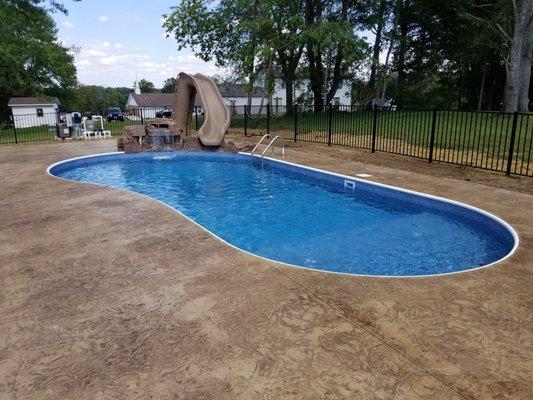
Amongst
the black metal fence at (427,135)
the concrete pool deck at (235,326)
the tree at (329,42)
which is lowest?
the concrete pool deck at (235,326)

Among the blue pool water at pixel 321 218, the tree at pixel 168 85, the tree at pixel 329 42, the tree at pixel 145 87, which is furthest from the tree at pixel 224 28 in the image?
the tree at pixel 145 87

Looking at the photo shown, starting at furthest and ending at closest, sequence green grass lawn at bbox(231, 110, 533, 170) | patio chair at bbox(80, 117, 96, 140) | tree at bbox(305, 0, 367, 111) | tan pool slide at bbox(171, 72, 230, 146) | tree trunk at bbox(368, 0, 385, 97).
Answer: tree trunk at bbox(368, 0, 385, 97), tree at bbox(305, 0, 367, 111), patio chair at bbox(80, 117, 96, 140), tan pool slide at bbox(171, 72, 230, 146), green grass lawn at bbox(231, 110, 533, 170)

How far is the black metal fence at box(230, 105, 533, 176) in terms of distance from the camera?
916 centimetres

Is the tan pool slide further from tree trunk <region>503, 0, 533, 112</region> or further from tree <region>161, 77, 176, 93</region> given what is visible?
tree <region>161, 77, 176, 93</region>

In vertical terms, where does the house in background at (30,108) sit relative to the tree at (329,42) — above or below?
below

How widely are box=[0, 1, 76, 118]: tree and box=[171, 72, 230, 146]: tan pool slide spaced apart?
15.2m

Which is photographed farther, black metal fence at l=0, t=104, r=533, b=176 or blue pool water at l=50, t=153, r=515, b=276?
black metal fence at l=0, t=104, r=533, b=176

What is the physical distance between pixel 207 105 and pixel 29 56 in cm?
2630

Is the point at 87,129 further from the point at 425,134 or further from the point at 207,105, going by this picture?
the point at 425,134

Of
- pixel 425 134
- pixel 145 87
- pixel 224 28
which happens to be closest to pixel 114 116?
pixel 224 28

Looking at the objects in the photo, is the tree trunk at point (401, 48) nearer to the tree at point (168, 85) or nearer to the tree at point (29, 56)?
the tree at point (29, 56)

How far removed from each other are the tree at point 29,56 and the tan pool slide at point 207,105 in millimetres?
15208

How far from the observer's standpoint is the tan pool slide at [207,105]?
13.8 meters

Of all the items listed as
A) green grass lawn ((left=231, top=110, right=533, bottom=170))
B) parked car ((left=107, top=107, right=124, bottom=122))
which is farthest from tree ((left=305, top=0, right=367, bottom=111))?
parked car ((left=107, top=107, right=124, bottom=122))
